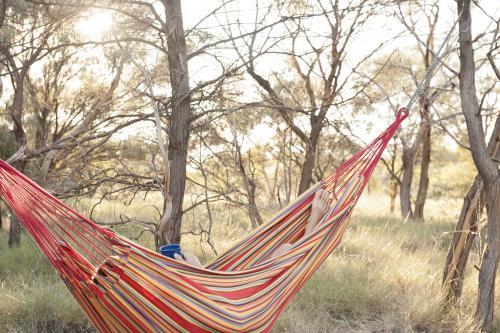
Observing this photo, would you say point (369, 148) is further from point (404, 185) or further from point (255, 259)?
point (404, 185)

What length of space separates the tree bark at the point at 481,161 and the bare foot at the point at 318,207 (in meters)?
0.72

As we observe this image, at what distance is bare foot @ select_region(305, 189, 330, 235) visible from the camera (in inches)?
80.0

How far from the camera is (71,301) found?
8.20ft

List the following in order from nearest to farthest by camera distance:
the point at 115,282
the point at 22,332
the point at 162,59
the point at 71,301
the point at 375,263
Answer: the point at 115,282 < the point at 22,332 < the point at 71,301 < the point at 375,263 < the point at 162,59

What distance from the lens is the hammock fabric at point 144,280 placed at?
4.66ft

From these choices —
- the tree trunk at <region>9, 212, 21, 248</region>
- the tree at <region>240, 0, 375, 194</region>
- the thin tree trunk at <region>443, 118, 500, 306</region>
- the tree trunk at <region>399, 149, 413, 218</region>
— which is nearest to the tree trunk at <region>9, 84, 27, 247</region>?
the tree trunk at <region>9, 212, 21, 248</region>

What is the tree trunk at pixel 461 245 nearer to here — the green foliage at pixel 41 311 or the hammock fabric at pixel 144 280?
the hammock fabric at pixel 144 280

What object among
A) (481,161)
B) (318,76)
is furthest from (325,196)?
(318,76)

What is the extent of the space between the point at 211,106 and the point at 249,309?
1.03 metres

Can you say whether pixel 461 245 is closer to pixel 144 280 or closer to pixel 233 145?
pixel 233 145

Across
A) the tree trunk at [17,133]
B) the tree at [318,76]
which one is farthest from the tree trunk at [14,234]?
the tree at [318,76]

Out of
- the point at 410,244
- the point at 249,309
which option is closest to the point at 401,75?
the point at 410,244

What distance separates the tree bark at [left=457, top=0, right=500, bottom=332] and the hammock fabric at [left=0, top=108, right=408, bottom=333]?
40.6 inches

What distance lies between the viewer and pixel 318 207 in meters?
2.05
